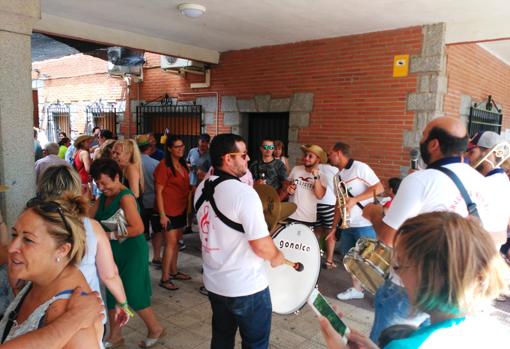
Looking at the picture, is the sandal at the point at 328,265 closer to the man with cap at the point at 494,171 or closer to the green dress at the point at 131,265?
the man with cap at the point at 494,171

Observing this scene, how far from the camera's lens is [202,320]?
361cm

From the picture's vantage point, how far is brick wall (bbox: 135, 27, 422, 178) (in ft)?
18.9

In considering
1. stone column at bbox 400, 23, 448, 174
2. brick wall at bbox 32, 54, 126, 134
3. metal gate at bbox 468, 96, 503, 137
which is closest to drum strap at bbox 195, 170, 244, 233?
stone column at bbox 400, 23, 448, 174

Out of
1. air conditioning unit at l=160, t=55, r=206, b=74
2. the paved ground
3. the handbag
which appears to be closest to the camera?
the handbag

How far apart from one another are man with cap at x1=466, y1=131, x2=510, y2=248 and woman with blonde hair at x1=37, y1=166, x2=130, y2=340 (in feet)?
7.45

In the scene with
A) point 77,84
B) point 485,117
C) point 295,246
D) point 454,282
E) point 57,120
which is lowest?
point 295,246

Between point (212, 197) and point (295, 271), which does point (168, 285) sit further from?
point (212, 197)


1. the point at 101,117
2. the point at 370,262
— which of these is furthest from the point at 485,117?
the point at 101,117

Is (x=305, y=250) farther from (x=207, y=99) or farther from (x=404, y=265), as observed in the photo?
(x=207, y=99)

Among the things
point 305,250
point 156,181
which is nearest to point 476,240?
point 305,250

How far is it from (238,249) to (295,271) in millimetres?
1103

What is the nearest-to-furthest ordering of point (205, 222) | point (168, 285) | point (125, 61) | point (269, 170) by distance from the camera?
point (205, 222) < point (168, 285) < point (269, 170) < point (125, 61)

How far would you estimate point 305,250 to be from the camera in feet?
10.1

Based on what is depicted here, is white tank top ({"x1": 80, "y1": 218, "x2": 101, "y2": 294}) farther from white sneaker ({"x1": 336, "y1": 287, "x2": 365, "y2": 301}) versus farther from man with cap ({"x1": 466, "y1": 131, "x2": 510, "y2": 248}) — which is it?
white sneaker ({"x1": 336, "y1": 287, "x2": 365, "y2": 301})
